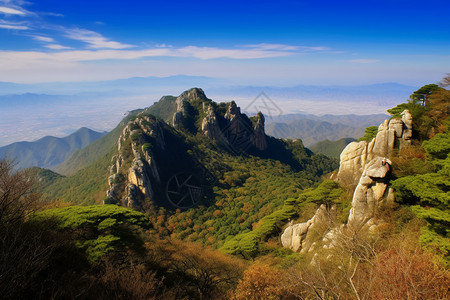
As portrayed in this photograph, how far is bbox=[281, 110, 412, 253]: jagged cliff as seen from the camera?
16.5m

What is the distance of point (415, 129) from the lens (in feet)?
65.6

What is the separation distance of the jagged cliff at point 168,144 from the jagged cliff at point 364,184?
35.2 meters

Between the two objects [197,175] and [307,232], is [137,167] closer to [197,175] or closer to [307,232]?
[197,175]

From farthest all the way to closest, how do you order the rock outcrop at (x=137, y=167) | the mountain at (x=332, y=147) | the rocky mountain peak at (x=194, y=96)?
1. the mountain at (x=332, y=147)
2. the rocky mountain peak at (x=194, y=96)
3. the rock outcrop at (x=137, y=167)

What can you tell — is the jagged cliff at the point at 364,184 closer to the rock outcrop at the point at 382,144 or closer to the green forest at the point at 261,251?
the rock outcrop at the point at 382,144

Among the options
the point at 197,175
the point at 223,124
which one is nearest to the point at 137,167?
the point at 197,175

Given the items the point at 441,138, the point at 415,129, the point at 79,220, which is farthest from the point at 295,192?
the point at 79,220

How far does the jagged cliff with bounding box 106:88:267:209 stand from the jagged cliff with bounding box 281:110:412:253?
3519 cm

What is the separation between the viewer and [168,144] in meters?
64.9

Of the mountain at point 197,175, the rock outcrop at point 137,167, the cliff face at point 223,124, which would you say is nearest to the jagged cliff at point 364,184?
the mountain at point 197,175

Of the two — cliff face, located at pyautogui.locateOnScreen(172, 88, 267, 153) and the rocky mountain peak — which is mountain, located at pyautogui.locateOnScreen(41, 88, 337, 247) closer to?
cliff face, located at pyautogui.locateOnScreen(172, 88, 267, 153)

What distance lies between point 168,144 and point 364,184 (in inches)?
2167

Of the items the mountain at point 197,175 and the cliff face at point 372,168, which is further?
the mountain at point 197,175

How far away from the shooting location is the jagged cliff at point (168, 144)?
4947cm
